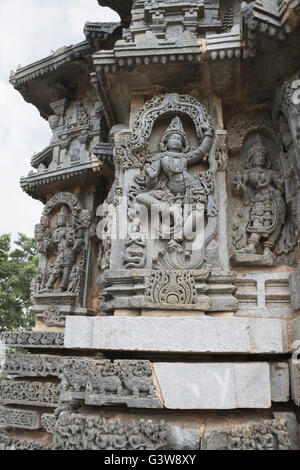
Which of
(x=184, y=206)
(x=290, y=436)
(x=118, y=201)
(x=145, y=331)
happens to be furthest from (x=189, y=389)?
(x=118, y=201)

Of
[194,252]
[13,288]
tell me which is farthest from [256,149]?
[13,288]

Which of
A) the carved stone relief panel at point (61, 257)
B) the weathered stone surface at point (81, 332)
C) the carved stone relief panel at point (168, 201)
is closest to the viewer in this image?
the weathered stone surface at point (81, 332)

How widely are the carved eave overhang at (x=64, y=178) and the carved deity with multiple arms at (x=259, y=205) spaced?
3.79m

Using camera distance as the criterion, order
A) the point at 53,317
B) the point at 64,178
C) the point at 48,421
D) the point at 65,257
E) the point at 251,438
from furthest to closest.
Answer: the point at 64,178, the point at 65,257, the point at 53,317, the point at 48,421, the point at 251,438

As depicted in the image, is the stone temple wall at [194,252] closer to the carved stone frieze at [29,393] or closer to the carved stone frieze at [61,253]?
the carved stone frieze at [29,393]

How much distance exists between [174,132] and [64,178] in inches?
175

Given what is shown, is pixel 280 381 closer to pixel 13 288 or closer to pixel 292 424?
pixel 292 424

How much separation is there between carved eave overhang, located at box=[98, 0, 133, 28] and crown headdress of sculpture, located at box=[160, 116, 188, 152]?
18.0 feet

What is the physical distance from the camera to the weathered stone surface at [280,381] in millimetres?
3742

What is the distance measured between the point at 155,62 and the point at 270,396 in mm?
4171

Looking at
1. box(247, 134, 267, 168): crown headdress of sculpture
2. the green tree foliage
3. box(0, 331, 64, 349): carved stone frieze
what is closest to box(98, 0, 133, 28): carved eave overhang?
box(247, 134, 267, 168): crown headdress of sculpture

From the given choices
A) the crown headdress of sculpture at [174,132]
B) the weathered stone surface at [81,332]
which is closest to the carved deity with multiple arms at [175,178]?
the crown headdress of sculpture at [174,132]

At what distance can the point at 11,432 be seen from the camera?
6.46 metres

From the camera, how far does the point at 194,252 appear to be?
169 inches
